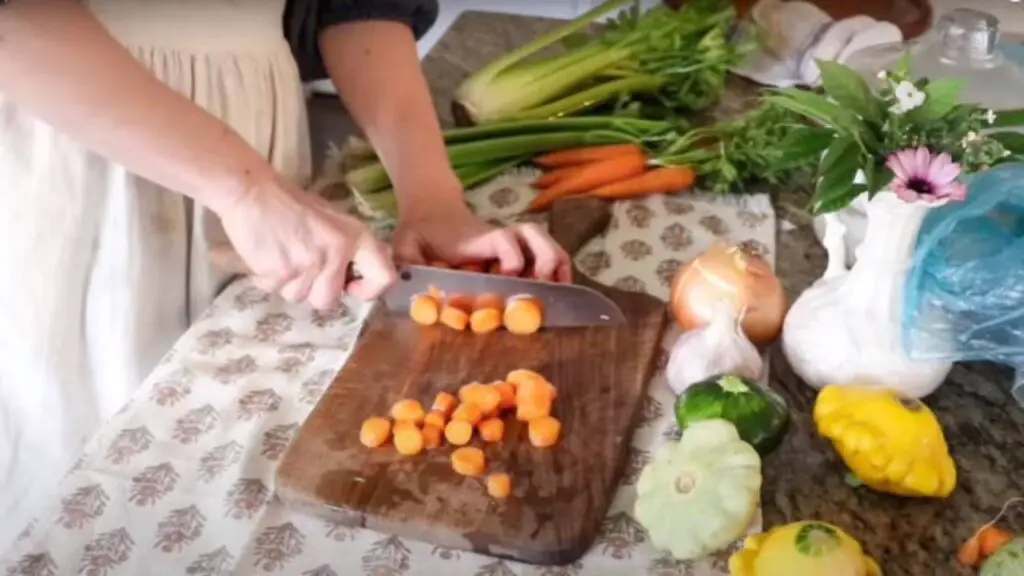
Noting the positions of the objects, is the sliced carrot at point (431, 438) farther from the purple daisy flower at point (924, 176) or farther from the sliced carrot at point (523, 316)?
the purple daisy flower at point (924, 176)

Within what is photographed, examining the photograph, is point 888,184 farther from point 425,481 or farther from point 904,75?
point 425,481

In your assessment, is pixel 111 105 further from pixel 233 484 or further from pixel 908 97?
pixel 908 97

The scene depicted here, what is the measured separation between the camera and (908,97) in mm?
781

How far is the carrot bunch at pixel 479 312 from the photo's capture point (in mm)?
934

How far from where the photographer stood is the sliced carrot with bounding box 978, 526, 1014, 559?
74 cm

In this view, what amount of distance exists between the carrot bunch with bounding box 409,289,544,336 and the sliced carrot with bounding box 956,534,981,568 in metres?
0.38

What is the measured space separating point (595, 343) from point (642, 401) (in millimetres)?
77

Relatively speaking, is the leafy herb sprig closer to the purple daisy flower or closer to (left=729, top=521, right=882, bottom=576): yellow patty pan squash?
the purple daisy flower

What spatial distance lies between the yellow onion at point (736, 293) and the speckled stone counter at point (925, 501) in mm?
42

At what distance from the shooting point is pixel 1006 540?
0.74 meters

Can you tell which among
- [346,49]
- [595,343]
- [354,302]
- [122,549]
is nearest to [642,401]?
[595,343]

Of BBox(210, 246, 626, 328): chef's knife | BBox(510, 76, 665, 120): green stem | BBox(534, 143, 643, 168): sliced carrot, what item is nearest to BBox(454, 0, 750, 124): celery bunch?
BBox(510, 76, 665, 120): green stem

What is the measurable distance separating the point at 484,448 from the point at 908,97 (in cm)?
41

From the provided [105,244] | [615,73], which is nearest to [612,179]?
[615,73]
